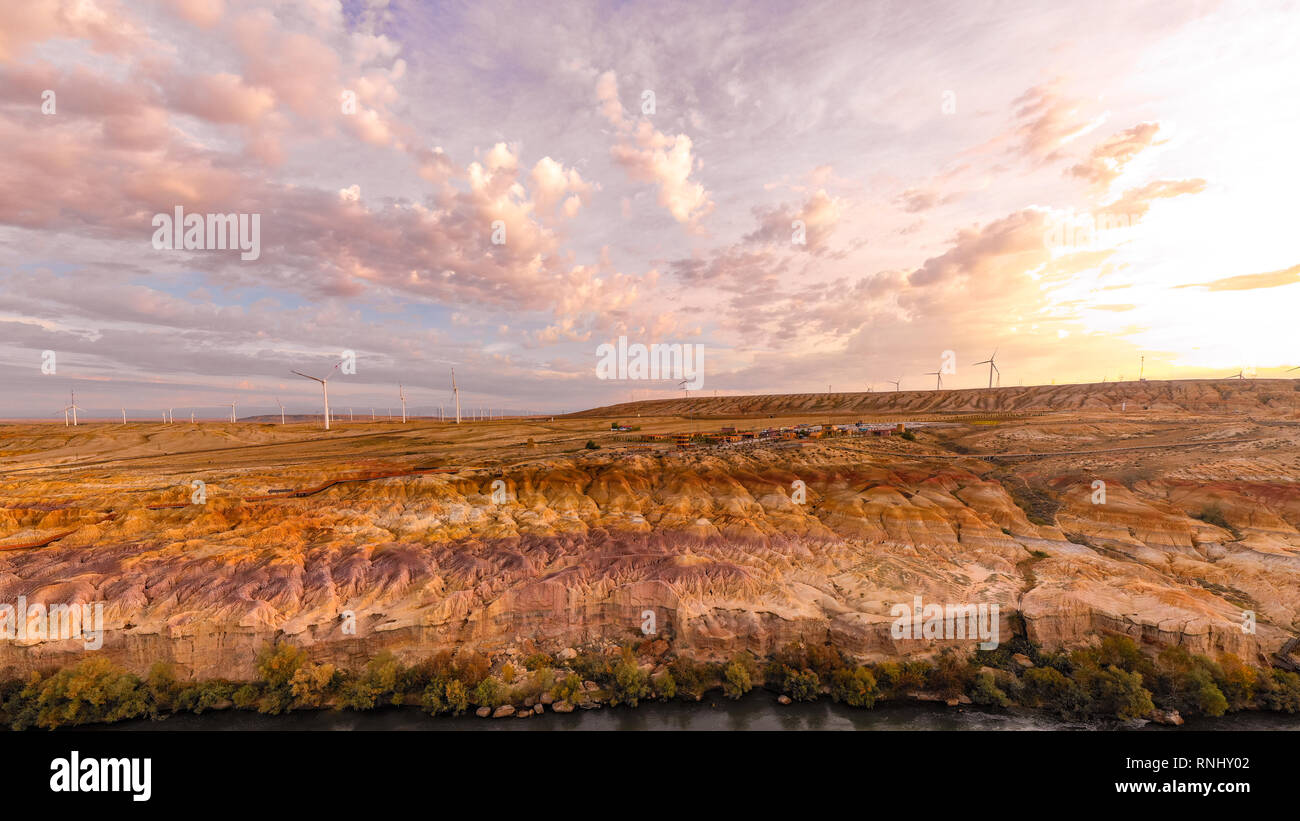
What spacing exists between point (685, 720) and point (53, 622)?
35.8 m

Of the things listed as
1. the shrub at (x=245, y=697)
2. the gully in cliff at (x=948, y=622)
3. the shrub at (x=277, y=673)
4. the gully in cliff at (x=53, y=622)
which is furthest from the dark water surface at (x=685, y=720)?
the gully in cliff at (x=53, y=622)

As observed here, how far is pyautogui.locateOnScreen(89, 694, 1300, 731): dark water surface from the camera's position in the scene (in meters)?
23.7

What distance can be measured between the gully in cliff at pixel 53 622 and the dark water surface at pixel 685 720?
545cm

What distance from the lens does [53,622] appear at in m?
26.5

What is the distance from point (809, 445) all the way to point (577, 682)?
46733 millimetres

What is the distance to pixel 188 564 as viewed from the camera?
31469mm

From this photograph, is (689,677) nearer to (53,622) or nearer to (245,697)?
(245,697)

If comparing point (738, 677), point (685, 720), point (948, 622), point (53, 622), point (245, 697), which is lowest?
point (685, 720)

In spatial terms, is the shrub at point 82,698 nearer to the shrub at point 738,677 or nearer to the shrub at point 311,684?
the shrub at point 311,684

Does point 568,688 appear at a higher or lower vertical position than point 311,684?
lower

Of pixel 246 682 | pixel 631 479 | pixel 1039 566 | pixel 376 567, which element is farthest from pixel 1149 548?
pixel 246 682

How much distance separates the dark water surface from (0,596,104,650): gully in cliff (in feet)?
17.9

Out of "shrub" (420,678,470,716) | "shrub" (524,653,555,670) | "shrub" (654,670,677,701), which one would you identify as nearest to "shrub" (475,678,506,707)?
"shrub" (420,678,470,716)

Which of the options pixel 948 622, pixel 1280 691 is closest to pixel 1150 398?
pixel 1280 691
